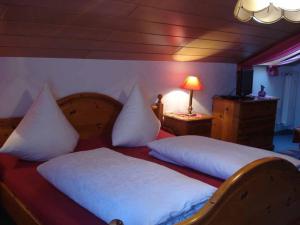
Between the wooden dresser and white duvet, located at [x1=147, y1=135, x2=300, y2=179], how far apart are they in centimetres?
164

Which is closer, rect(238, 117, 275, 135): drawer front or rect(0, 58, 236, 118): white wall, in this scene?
rect(0, 58, 236, 118): white wall

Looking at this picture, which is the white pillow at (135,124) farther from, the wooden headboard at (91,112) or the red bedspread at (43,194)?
the red bedspread at (43,194)

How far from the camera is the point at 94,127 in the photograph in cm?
290

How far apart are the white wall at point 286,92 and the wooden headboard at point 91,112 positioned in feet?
10.0

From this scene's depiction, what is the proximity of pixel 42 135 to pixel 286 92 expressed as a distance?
14.4ft

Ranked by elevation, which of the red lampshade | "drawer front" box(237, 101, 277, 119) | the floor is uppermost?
the red lampshade

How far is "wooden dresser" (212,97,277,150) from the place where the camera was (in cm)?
394

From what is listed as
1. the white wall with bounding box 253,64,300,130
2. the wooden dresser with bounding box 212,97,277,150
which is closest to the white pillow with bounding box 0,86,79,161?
the wooden dresser with bounding box 212,97,277,150

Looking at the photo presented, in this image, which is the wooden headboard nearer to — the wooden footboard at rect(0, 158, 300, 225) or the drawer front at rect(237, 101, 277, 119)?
the wooden footboard at rect(0, 158, 300, 225)

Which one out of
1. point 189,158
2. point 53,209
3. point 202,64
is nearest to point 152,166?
point 189,158

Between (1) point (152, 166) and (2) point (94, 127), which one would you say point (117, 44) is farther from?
(1) point (152, 166)

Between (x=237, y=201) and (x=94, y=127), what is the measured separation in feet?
6.01

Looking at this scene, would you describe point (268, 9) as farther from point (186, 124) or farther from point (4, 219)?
point (4, 219)

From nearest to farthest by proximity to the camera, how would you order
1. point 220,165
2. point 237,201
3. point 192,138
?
point 237,201 < point 220,165 < point 192,138
